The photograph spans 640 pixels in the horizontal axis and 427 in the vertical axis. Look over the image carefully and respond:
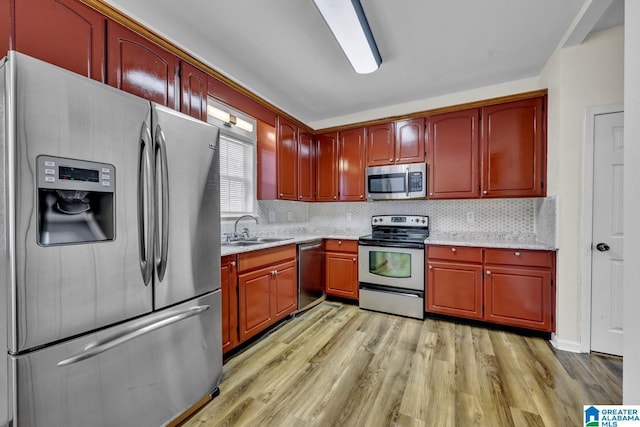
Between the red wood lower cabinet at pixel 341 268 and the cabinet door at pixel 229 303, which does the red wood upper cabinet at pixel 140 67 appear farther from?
the red wood lower cabinet at pixel 341 268

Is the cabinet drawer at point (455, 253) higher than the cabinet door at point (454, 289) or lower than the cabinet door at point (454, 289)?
higher

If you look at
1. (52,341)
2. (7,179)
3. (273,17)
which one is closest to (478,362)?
(52,341)

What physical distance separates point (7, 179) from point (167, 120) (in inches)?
27.6

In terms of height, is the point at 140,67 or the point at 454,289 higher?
the point at 140,67

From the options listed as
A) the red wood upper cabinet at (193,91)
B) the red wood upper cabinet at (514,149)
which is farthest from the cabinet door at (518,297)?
the red wood upper cabinet at (193,91)

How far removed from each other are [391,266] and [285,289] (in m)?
1.27

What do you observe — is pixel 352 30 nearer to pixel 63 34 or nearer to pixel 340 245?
pixel 63 34

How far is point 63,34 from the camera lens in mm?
1396

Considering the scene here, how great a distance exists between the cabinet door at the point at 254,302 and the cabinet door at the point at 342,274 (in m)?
1.15

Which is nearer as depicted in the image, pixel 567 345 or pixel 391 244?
pixel 567 345

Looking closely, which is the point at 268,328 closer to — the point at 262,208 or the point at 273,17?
the point at 262,208

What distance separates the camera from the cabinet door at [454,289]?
2.76 metres

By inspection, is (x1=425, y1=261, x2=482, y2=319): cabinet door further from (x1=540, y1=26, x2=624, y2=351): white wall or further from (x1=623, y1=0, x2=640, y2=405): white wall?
(x1=623, y1=0, x2=640, y2=405): white wall

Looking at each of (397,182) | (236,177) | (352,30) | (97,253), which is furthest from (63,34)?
(397,182)
